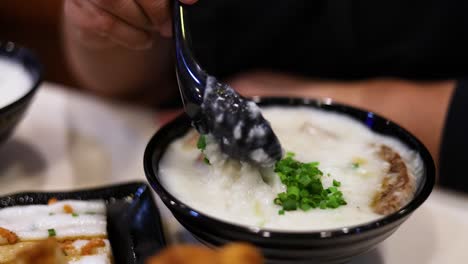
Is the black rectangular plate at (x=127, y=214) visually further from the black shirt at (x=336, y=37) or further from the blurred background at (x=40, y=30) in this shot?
the blurred background at (x=40, y=30)

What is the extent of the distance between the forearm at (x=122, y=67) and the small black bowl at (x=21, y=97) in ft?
0.98

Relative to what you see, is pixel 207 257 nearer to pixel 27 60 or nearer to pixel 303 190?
pixel 303 190

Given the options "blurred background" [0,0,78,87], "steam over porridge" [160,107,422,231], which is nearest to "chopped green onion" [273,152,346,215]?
"steam over porridge" [160,107,422,231]

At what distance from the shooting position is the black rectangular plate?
1.16m

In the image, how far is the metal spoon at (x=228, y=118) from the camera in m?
1.01

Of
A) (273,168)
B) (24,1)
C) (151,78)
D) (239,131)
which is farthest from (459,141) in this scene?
(24,1)

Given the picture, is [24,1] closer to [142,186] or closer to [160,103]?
[160,103]

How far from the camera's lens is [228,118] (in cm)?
101

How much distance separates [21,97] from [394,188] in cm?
94

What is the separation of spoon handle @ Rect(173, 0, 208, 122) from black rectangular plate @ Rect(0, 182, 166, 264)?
283mm

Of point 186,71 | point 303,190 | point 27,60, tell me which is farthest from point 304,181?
point 27,60

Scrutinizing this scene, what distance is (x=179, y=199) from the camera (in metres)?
1.07

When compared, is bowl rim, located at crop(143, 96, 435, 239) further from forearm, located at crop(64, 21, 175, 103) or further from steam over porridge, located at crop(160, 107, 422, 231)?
forearm, located at crop(64, 21, 175, 103)

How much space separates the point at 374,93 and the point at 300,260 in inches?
45.0
